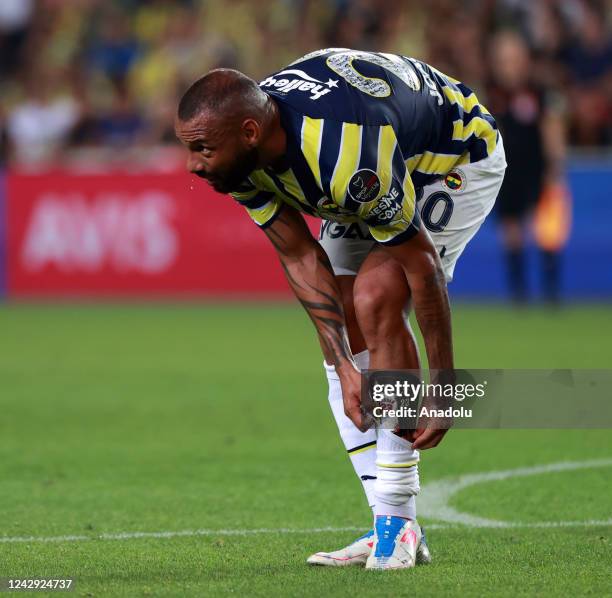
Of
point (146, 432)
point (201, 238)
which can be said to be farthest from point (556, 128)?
point (146, 432)

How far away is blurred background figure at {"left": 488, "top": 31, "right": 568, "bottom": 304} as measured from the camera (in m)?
14.7

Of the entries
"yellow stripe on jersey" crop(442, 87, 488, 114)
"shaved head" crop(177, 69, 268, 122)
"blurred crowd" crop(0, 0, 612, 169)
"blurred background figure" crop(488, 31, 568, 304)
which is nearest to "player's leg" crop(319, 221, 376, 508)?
"yellow stripe on jersey" crop(442, 87, 488, 114)

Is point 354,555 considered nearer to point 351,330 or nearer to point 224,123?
point 351,330

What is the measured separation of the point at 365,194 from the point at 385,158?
12 cm

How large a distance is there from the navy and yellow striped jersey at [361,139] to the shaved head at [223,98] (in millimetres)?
153

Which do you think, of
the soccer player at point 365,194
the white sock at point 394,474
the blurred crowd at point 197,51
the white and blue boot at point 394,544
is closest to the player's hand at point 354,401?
the soccer player at point 365,194

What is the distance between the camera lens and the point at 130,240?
53.3 ft

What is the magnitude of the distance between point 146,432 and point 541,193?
26.8ft

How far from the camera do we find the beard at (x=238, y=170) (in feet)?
13.8

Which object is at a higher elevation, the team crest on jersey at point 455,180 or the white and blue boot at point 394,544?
the team crest on jersey at point 455,180

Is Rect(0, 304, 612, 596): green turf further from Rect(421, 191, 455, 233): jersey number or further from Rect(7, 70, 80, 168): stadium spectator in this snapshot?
Rect(7, 70, 80, 168): stadium spectator

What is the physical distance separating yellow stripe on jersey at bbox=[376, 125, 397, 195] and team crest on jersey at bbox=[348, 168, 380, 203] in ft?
0.06

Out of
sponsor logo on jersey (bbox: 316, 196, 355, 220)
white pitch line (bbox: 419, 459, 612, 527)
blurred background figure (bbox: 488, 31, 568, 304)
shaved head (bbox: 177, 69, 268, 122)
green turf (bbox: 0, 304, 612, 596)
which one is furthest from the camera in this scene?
blurred background figure (bbox: 488, 31, 568, 304)

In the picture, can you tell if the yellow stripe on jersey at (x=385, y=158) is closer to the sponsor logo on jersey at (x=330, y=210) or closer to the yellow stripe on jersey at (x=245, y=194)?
the sponsor logo on jersey at (x=330, y=210)
